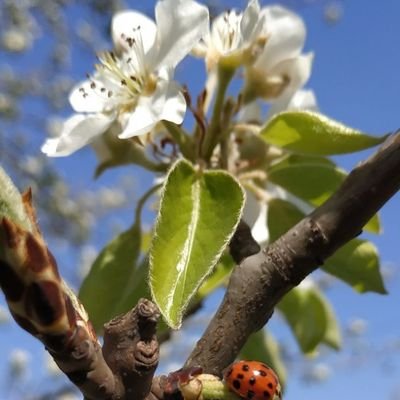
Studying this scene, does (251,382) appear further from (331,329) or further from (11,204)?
(331,329)

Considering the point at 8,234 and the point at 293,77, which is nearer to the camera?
the point at 8,234

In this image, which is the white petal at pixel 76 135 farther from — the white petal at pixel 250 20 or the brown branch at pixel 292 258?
the brown branch at pixel 292 258

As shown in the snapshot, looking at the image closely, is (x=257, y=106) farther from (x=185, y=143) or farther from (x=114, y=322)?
(x=114, y=322)

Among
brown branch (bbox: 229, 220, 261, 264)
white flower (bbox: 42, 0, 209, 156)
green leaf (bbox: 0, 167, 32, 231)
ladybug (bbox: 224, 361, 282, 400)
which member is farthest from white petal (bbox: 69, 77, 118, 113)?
green leaf (bbox: 0, 167, 32, 231)

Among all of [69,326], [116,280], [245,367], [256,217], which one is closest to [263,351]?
[256,217]

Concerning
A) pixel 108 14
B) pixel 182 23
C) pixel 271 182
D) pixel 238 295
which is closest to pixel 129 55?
pixel 182 23

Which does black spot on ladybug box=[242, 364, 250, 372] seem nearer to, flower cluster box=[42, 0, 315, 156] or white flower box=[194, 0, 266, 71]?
flower cluster box=[42, 0, 315, 156]
